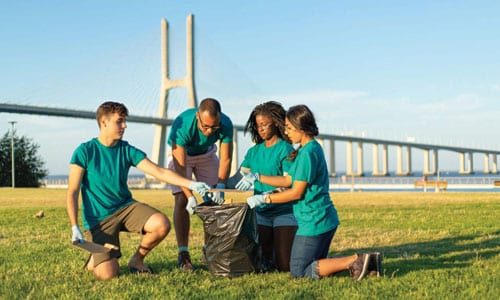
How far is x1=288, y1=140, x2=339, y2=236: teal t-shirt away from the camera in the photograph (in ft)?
14.8

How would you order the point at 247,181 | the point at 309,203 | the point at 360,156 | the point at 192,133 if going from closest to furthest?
1. the point at 309,203
2. the point at 247,181
3. the point at 192,133
4. the point at 360,156

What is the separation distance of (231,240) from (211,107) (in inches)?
37.7

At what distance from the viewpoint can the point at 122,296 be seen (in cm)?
384

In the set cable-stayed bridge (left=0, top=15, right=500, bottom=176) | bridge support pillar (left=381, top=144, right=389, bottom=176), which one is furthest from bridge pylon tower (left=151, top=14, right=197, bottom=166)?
bridge support pillar (left=381, top=144, right=389, bottom=176)

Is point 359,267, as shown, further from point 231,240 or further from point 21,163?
point 21,163

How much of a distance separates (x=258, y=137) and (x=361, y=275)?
1.46 m

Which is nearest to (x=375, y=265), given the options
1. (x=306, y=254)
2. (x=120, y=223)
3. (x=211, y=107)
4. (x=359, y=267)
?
(x=359, y=267)

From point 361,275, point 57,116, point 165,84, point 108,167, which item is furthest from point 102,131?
point 165,84

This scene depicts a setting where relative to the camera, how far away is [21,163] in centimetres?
4666

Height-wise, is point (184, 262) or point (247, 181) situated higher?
point (247, 181)

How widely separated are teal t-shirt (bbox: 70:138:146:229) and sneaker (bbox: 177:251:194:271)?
25.2 inches

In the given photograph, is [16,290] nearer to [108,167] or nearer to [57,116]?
[108,167]

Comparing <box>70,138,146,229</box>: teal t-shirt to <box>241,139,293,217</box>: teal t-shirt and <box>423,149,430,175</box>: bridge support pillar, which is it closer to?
<box>241,139,293,217</box>: teal t-shirt

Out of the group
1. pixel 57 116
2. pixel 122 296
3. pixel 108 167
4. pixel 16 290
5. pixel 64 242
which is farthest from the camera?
pixel 57 116
